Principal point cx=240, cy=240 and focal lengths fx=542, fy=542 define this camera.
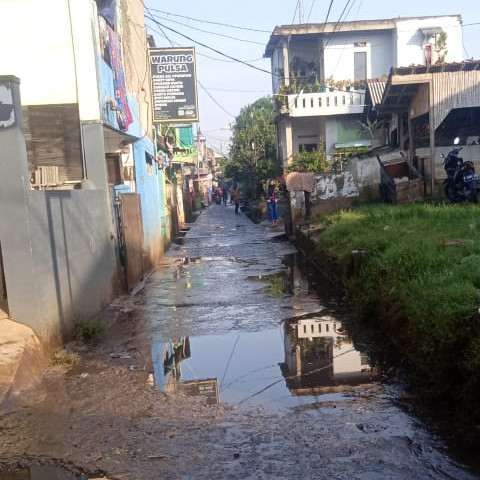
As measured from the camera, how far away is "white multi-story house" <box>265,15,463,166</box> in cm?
2397

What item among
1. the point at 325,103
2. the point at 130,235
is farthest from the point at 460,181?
the point at 325,103

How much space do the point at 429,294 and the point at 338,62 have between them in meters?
23.0

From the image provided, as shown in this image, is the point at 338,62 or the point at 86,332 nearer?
the point at 86,332

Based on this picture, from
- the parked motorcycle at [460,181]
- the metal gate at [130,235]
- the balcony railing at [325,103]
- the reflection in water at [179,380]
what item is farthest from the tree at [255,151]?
the reflection in water at [179,380]

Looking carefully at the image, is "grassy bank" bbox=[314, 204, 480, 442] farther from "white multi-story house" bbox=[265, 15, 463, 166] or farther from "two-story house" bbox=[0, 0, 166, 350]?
"white multi-story house" bbox=[265, 15, 463, 166]

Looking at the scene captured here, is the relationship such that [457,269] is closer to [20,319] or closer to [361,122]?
[20,319]

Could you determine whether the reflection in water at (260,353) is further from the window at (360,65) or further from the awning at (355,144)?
the window at (360,65)

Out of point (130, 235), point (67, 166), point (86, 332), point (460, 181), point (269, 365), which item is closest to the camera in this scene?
point (269, 365)

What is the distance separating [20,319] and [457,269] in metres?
4.89

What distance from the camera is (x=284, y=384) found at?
5418 mm

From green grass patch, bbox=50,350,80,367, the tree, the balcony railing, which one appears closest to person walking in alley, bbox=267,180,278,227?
the balcony railing

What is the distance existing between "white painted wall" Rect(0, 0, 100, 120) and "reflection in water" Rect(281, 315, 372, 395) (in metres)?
5.40

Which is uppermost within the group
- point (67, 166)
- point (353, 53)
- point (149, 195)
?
point (353, 53)

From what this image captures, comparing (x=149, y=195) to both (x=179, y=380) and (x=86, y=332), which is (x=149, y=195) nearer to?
(x=86, y=332)
